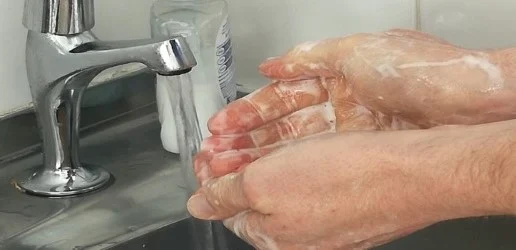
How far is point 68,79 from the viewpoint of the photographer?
757mm

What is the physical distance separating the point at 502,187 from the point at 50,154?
0.41m

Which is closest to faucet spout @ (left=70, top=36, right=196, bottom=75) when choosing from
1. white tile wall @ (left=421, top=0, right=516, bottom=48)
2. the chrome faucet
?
the chrome faucet

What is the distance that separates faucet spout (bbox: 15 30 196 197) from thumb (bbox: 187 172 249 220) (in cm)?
12

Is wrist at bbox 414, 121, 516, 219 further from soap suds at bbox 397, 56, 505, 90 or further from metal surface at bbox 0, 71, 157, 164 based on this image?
metal surface at bbox 0, 71, 157, 164

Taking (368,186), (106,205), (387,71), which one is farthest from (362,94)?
(106,205)

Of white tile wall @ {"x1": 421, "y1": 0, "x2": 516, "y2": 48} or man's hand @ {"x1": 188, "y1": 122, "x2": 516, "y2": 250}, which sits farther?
white tile wall @ {"x1": 421, "y1": 0, "x2": 516, "y2": 48}

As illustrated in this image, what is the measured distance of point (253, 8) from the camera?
92cm

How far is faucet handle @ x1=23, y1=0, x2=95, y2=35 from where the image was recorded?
0.73 meters

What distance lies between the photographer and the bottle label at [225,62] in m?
0.83

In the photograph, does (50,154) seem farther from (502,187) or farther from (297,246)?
(502,187)

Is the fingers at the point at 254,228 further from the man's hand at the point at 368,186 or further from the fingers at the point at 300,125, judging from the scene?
the fingers at the point at 300,125

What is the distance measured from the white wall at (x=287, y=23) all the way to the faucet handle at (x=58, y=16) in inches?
3.1

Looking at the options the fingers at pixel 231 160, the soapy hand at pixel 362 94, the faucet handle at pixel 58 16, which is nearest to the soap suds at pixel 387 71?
the soapy hand at pixel 362 94

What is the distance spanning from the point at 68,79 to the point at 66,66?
0.01m
